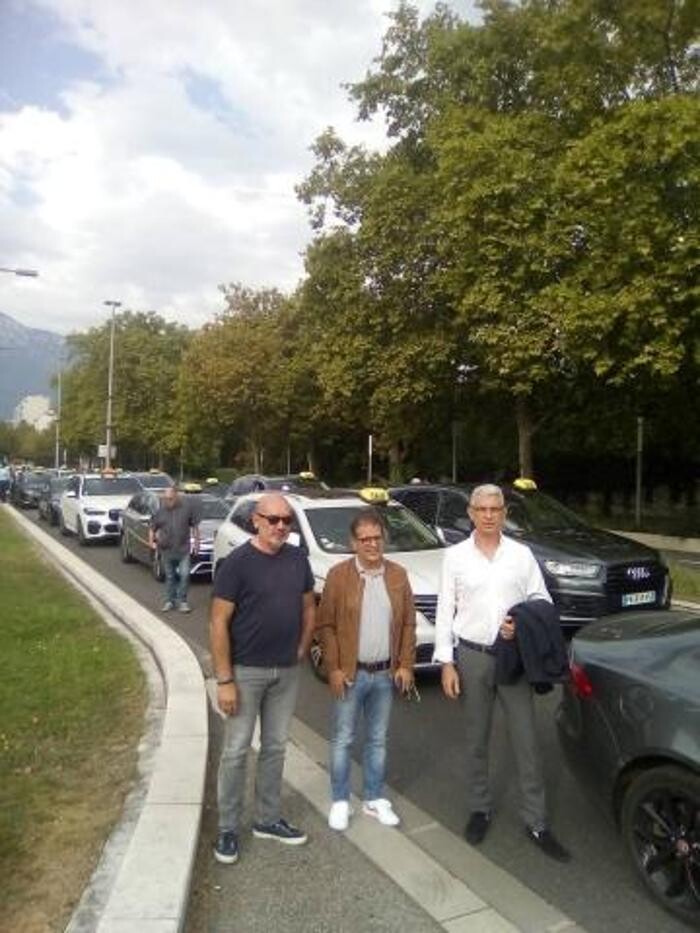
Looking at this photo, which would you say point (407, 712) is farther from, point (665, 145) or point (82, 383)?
point (82, 383)

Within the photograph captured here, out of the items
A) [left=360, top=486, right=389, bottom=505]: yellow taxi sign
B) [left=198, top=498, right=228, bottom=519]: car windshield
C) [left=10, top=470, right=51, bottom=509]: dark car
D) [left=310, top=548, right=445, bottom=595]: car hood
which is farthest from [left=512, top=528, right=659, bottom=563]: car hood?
[left=10, top=470, right=51, bottom=509]: dark car

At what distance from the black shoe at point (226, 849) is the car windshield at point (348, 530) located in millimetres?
5015

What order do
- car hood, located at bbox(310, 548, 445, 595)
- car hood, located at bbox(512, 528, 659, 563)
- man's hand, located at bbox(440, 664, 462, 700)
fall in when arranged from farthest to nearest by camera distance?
car hood, located at bbox(512, 528, 659, 563)
car hood, located at bbox(310, 548, 445, 595)
man's hand, located at bbox(440, 664, 462, 700)

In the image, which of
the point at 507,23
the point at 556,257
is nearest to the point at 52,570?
the point at 556,257

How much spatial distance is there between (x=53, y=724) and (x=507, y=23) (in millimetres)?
22664

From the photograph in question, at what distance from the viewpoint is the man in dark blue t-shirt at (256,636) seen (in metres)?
4.71

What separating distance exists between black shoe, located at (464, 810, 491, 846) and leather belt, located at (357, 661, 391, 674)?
2.80ft

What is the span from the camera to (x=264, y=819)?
5043 mm

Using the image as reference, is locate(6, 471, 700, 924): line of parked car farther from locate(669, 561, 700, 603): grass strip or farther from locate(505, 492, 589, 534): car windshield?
locate(669, 561, 700, 603): grass strip

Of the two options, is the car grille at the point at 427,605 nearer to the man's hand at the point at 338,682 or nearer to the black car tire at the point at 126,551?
the man's hand at the point at 338,682

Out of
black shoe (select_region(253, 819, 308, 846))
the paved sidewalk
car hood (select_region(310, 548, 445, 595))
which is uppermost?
car hood (select_region(310, 548, 445, 595))

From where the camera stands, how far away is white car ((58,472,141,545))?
2216cm

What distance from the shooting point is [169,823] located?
16.0ft

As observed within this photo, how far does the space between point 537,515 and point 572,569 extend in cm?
164
